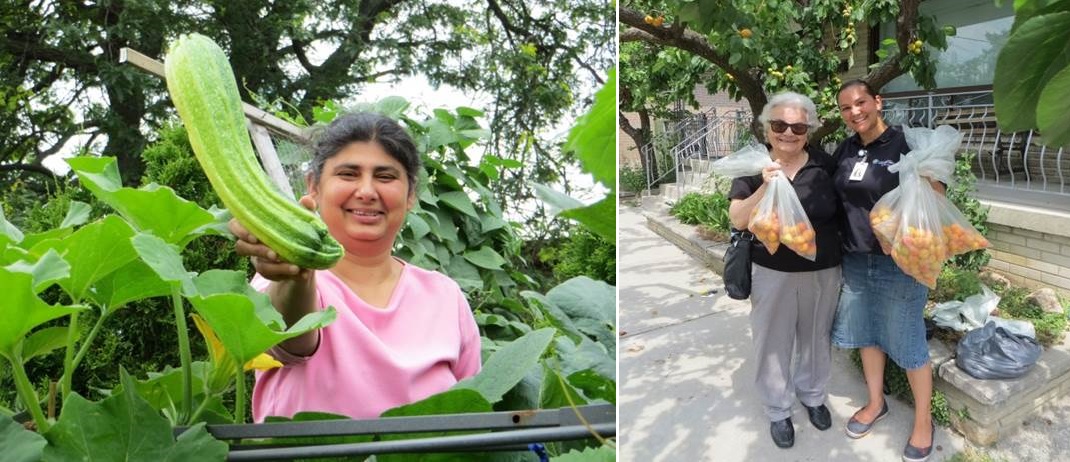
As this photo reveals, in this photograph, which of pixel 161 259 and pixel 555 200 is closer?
pixel 555 200

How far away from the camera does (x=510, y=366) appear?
2.35 ft

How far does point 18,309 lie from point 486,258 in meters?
2.82

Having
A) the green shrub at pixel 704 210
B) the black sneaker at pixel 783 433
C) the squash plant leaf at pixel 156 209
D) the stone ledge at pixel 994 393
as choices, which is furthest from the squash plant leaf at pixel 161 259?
the green shrub at pixel 704 210

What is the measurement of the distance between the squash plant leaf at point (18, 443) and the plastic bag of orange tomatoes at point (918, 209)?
2.33 m

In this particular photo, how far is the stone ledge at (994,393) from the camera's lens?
3.07 m

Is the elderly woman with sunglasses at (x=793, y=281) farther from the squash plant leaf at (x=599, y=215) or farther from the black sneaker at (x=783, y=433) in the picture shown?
the squash plant leaf at (x=599, y=215)

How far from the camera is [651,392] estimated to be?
12.2 feet

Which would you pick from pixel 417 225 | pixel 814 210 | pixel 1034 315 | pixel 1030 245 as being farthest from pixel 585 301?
pixel 1030 245

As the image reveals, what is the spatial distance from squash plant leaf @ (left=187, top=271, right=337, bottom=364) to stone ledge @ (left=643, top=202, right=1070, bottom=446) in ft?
10.3

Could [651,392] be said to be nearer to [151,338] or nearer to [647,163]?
[151,338]

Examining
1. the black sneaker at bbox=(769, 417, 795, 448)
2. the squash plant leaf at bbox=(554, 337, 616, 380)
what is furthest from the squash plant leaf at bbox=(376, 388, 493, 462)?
the black sneaker at bbox=(769, 417, 795, 448)

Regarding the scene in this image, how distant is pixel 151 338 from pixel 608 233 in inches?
99.1

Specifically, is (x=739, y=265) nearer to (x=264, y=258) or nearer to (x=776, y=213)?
(x=776, y=213)

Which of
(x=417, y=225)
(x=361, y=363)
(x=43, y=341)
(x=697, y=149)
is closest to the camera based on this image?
(x=43, y=341)
